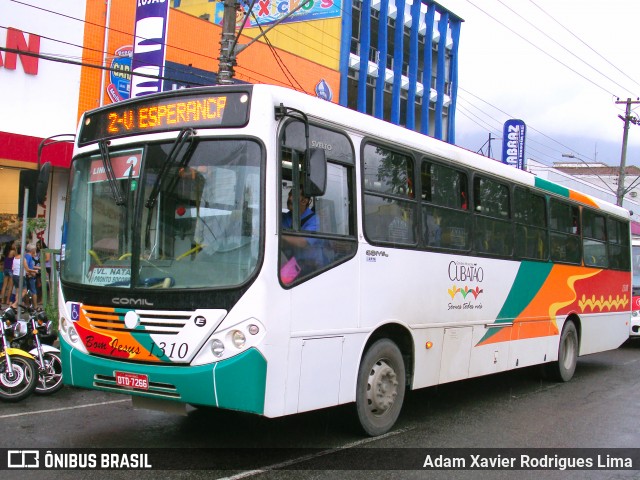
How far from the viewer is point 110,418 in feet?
24.0

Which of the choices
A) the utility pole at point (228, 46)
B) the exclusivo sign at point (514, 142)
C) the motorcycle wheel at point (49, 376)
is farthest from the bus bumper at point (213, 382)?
Answer: the exclusivo sign at point (514, 142)

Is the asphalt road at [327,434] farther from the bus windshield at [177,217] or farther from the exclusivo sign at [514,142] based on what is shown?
the exclusivo sign at [514,142]

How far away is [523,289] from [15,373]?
673 cm

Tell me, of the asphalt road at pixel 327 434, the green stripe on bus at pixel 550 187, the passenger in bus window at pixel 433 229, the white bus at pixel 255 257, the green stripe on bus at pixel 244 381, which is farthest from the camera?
the green stripe on bus at pixel 550 187

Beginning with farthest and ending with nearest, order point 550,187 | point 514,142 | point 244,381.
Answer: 1. point 514,142
2. point 550,187
3. point 244,381

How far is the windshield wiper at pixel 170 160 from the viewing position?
5.55 meters

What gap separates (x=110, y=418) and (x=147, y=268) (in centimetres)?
264

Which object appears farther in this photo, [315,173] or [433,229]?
[433,229]

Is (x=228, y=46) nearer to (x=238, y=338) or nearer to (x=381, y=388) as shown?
(x=381, y=388)

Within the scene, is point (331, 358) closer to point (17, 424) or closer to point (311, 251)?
point (311, 251)

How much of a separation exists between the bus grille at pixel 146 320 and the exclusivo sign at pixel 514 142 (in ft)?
85.8

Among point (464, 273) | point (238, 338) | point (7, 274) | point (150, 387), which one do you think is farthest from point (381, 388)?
point (7, 274)

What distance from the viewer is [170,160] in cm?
557

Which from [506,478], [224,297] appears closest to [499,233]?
[506,478]
